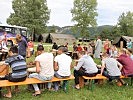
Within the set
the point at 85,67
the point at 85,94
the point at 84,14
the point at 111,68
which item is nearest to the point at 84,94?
the point at 85,94

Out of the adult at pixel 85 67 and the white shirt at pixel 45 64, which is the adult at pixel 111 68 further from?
the white shirt at pixel 45 64

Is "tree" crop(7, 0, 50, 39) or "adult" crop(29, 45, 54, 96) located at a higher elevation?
"tree" crop(7, 0, 50, 39)

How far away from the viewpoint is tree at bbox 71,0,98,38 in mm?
73125

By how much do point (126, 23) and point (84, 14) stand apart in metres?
13.8

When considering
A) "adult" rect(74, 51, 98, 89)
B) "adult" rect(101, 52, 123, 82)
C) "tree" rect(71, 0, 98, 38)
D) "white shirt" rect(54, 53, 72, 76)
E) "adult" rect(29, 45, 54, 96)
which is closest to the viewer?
"adult" rect(29, 45, 54, 96)

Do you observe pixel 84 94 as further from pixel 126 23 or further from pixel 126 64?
pixel 126 23

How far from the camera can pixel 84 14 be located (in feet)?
240

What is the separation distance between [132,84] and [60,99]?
333 centimetres

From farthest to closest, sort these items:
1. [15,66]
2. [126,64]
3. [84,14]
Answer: [84,14] → [126,64] → [15,66]

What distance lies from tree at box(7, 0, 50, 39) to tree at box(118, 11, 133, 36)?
22.0 metres

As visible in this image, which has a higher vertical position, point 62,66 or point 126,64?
point 62,66

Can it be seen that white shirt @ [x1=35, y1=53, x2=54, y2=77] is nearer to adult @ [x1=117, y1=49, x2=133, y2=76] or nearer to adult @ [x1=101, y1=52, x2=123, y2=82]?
adult @ [x1=101, y1=52, x2=123, y2=82]

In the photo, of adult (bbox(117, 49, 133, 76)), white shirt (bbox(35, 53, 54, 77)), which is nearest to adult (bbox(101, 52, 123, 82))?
adult (bbox(117, 49, 133, 76))

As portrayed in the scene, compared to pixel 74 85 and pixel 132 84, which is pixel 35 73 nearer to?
pixel 74 85
